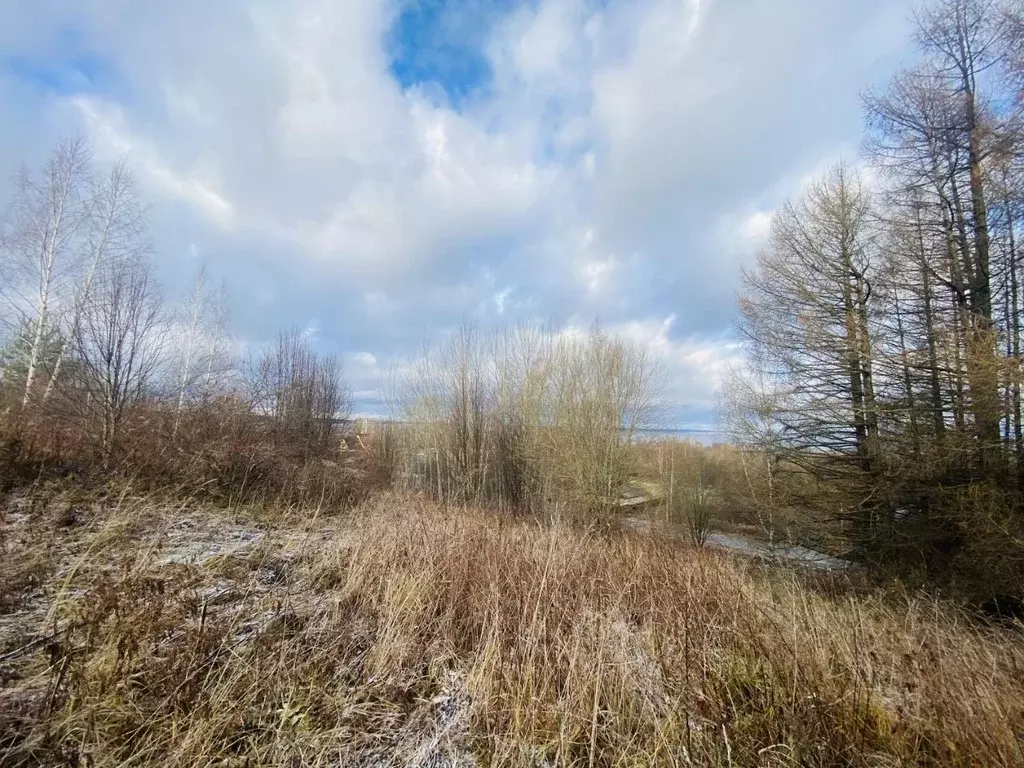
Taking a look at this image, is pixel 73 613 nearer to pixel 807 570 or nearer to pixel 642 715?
pixel 642 715

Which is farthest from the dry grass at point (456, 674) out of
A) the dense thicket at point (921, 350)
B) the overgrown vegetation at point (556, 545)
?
the dense thicket at point (921, 350)

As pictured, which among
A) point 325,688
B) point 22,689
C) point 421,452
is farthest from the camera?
point 421,452

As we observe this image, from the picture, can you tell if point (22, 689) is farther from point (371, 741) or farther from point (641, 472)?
point (641, 472)

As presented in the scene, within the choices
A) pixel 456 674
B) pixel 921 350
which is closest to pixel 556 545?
pixel 456 674

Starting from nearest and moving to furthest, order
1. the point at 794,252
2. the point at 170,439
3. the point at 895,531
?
the point at 170,439
the point at 895,531
the point at 794,252

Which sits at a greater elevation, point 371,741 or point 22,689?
point 22,689

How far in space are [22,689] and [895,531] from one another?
1224 centimetres

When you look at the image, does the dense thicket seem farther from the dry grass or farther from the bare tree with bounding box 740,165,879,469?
the dry grass

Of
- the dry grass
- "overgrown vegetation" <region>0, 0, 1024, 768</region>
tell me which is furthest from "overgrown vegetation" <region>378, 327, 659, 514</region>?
the dry grass

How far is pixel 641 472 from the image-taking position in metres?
13.6

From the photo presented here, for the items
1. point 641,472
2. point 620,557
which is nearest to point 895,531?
point 641,472

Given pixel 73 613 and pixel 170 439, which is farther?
pixel 170 439

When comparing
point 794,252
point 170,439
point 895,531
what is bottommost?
point 895,531

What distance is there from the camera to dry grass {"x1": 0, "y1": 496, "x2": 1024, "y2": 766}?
1941mm
